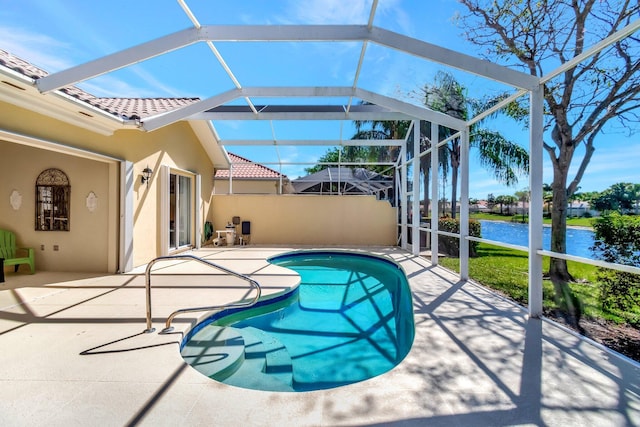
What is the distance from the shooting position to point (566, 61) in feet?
22.4

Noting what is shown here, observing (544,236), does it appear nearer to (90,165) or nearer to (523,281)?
(523,281)

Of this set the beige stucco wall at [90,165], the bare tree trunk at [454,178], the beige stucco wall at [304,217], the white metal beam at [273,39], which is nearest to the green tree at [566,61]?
the white metal beam at [273,39]

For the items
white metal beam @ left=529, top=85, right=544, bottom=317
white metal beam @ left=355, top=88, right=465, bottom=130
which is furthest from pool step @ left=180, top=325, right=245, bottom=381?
white metal beam @ left=355, top=88, right=465, bottom=130

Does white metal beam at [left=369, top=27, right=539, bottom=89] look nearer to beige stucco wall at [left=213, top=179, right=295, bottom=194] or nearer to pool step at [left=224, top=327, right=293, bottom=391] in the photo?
pool step at [left=224, top=327, right=293, bottom=391]

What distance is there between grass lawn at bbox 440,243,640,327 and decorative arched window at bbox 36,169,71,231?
411 inches

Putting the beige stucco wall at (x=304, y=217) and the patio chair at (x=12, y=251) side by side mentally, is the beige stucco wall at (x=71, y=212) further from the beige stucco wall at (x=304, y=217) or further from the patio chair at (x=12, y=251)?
the beige stucco wall at (x=304, y=217)

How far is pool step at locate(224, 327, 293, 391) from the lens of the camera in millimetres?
3488

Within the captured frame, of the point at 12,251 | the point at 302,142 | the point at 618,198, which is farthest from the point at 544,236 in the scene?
the point at 12,251

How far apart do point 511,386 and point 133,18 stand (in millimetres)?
7530

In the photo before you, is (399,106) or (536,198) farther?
(399,106)

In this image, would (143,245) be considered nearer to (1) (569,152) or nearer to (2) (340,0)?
(2) (340,0)

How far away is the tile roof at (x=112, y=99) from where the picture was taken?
15.7 feet

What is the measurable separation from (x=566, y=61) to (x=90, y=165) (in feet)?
36.5

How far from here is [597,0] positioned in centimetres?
707
